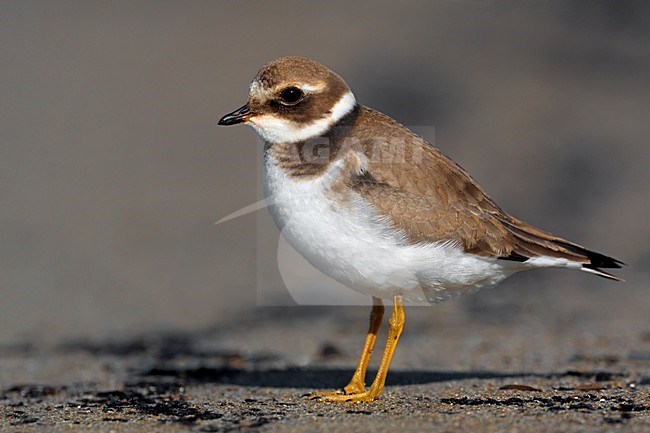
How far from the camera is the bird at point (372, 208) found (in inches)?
232

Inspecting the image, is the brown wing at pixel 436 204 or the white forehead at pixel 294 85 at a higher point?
the white forehead at pixel 294 85

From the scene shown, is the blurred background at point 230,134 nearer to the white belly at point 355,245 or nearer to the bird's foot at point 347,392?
the bird's foot at point 347,392

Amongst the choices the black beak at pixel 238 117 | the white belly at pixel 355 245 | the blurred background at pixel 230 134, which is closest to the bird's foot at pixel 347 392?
the white belly at pixel 355 245

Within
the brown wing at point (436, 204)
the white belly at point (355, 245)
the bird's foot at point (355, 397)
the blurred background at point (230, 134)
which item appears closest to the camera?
the white belly at point (355, 245)

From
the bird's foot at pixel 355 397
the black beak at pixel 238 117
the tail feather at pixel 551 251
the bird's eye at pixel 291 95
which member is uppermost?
the bird's eye at pixel 291 95

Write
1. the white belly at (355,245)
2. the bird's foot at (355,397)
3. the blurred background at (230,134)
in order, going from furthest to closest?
1. the blurred background at (230,134)
2. the bird's foot at (355,397)
3. the white belly at (355,245)

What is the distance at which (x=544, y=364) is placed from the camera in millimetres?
7477

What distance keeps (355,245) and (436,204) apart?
70cm

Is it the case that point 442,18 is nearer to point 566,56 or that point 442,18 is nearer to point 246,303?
point 566,56

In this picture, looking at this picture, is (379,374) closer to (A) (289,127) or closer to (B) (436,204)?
(B) (436,204)

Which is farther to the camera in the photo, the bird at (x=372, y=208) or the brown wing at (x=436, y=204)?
the brown wing at (x=436, y=204)

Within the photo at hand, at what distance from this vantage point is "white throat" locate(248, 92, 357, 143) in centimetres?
627

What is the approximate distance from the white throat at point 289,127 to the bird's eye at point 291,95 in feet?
0.42

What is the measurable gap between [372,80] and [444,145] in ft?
8.26
